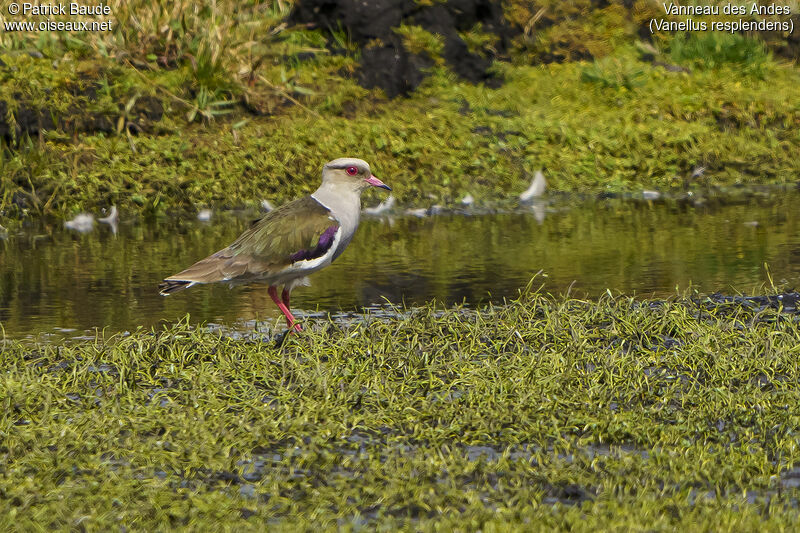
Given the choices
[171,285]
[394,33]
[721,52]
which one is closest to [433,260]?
[171,285]

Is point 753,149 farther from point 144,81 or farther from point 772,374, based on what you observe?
point 772,374

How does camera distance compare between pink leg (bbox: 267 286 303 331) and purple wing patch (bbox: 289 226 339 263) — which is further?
purple wing patch (bbox: 289 226 339 263)

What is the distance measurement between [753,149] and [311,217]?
817 centimetres

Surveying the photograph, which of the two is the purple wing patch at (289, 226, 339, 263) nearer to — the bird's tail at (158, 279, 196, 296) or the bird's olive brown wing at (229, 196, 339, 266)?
the bird's olive brown wing at (229, 196, 339, 266)

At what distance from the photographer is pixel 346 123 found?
13797 millimetres

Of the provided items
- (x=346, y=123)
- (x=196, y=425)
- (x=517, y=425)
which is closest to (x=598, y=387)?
(x=517, y=425)

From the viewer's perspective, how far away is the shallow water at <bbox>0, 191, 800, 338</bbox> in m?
8.48

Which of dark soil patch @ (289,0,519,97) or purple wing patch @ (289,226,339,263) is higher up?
dark soil patch @ (289,0,519,97)

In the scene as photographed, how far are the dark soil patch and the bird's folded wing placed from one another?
7.52m

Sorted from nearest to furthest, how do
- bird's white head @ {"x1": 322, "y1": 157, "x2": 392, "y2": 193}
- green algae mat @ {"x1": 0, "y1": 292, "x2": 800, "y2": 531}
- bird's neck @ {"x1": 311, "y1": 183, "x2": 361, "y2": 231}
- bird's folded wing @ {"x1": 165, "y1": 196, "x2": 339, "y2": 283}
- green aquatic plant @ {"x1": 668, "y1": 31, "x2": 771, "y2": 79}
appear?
green algae mat @ {"x1": 0, "y1": 292, "x2": 800, "y2": 531}, bird's folded wing @ {"x1": 165, "y1": 196, "x2": 339, "y2": 283}, bird's neck @ {"x1": 311, "y1": 183, "x2": 361, "y2": 231}, bird's white head @ {"x1": 322, "y1": 157, "x2": 392, "y2": 193}, green aquatic plant @ {"x1": 668, "y1": 31, "x2": 771, "y2": 79}

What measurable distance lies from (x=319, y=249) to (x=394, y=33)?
833 centimetres

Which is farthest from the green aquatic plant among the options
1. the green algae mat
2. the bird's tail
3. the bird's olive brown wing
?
the bird's tail

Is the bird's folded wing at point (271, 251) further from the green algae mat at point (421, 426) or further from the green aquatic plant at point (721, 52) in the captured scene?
the green aquatic plant at point (721, 52)

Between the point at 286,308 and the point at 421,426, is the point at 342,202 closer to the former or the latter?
the point at 286,308
